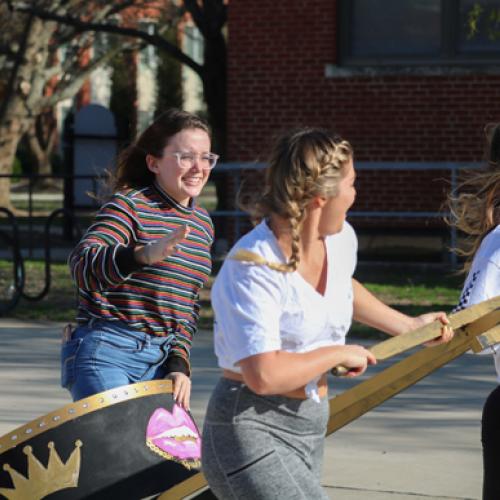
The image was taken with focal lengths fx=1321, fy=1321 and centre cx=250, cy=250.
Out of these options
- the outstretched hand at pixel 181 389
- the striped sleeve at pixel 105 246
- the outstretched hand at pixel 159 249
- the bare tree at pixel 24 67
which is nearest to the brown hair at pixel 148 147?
the striped sleeve at pixel 105 246

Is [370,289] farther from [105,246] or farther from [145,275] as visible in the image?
[105,246]

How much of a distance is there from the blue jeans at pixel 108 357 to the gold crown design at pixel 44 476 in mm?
442

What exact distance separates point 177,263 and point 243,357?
1.42 metres

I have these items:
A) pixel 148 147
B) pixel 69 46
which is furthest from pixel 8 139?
pixel 148 147

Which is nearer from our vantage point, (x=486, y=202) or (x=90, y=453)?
(x=90, y=453)

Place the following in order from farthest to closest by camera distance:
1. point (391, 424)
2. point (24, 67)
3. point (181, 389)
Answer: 1. point (24, 67)
2. point (391, 424)
3. point (181, 389)

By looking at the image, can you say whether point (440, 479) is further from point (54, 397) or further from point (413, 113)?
point (413, 113)

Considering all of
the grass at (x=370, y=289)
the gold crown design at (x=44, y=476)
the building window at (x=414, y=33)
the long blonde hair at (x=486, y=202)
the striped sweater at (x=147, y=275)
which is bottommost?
the grass at (x=370, y=289)

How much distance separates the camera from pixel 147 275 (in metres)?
4.40

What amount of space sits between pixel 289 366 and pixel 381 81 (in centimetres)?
1313

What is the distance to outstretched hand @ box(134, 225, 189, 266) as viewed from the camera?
152 inches

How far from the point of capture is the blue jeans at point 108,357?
14.2 feet

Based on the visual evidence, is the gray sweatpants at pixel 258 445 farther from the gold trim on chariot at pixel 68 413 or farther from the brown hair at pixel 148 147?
the brown hair at pixel 148 147

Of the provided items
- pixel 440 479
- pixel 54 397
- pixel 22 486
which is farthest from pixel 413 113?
pixel 22 486
